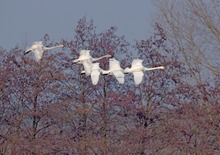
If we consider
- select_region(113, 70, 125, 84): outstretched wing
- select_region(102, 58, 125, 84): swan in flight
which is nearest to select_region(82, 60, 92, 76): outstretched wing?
select_region(102, 58, 125, 84): swan in flight

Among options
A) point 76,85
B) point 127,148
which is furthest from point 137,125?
point 76,85

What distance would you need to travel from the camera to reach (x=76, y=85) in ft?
88.5

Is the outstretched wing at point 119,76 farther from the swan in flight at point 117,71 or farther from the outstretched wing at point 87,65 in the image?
the outstretched wing at point 87,65

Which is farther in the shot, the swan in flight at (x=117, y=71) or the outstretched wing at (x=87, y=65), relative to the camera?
the outstretched wing at (x=87, y=65)

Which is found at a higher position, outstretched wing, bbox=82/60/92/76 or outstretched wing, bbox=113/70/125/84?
outstretched wing, bbox=82/60/92/76

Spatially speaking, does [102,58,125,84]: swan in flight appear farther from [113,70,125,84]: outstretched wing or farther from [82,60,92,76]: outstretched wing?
[82,60,92,76]: outstretched wing

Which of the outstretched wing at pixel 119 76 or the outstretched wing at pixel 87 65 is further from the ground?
the outstretched wing at pixel 87 65

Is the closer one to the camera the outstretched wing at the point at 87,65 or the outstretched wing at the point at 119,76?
the outstretched wing at the point at 119,76

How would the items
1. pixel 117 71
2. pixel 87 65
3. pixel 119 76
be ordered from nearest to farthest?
pixel 119 76 < pixel 117 71 < pixel 87 65

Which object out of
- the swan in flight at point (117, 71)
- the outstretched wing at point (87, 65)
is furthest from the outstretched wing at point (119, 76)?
the outstretched wing at point (87, 65)

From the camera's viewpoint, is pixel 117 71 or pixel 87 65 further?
pixel 87 65

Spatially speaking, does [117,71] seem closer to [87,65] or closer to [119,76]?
[119,76]

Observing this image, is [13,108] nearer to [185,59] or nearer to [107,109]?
[107,109]

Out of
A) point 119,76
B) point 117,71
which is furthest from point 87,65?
point 119,76
